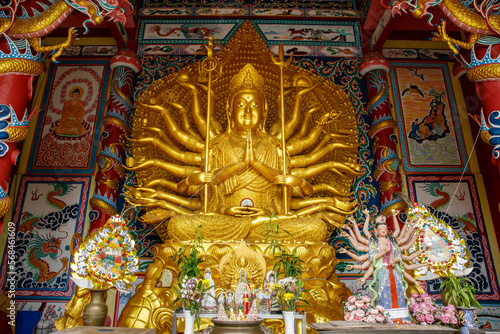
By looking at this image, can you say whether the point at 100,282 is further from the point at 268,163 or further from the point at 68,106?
the point at 68,106

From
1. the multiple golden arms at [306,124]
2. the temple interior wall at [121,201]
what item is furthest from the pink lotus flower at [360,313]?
the multiple golden arms at [306,124]

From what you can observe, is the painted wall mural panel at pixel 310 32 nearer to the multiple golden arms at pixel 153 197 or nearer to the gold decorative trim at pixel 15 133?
the multiple golden arms at pixel 153 197

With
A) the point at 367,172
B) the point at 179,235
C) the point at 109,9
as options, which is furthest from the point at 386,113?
the point at 109,9

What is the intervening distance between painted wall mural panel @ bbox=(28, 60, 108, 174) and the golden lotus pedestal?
1.90 meters

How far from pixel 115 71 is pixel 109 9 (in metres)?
1.73

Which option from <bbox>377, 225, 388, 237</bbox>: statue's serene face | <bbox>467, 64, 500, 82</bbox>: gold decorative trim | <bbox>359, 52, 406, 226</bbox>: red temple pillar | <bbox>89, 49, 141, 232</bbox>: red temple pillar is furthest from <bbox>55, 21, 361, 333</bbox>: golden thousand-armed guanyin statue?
<bbox>467, 64, 500, 82</bbox>: gold decorative trim

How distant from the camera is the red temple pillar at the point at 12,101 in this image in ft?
11.0

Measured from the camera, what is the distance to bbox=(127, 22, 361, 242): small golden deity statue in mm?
4496

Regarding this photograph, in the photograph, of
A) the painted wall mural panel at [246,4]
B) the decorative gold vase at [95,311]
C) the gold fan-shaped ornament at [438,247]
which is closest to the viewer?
the decorative gold vase at [95,311]

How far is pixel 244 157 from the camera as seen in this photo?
184 inches

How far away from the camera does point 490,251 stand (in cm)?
479

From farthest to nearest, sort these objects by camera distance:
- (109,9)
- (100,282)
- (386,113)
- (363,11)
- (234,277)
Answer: (363,11) < (386,113) < (109,9) < (234,277) < (100,282)

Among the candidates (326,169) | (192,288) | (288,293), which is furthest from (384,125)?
(192,288)

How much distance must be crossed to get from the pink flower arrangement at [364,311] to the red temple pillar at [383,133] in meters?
2.09
